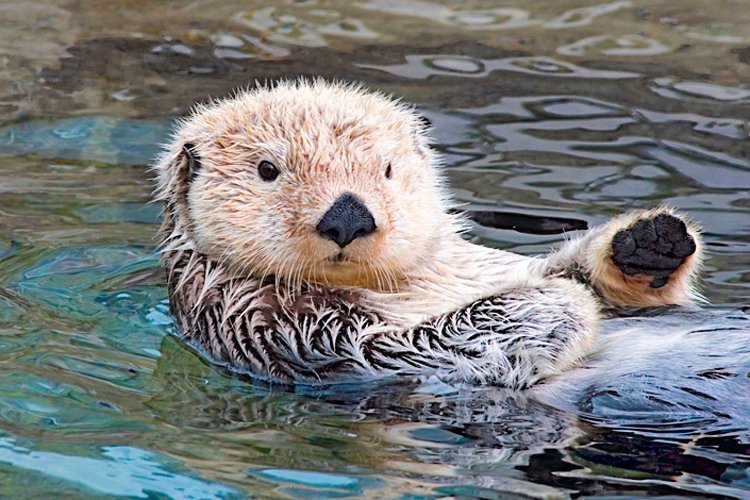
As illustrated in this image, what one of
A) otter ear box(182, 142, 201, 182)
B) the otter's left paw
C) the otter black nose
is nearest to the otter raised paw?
the otter's left paw

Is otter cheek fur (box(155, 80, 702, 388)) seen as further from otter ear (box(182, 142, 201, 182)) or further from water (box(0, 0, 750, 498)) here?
water (box(0, 0, 750, 498))

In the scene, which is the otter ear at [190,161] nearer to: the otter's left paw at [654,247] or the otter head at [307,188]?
the otter head at [307,188]

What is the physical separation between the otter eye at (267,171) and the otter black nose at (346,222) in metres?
0.41

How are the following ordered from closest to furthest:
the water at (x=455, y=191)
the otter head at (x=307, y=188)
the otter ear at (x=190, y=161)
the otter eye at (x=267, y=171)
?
the water at (x=455, y=191)
the otter head at (x=307, y=188)
the otter eye at (x=267, y=171)
the otter ear at (x=190, y=161)

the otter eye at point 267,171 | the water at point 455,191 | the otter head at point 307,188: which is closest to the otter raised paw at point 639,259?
the water at point 455,191

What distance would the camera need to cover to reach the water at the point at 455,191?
3.55 m

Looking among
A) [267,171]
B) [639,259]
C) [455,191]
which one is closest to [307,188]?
[267,171]

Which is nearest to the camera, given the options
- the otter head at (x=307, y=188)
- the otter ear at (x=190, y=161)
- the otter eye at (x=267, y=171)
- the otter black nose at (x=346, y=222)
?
the otter black nose at (x=346, y=222)

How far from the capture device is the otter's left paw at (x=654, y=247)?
4.23 meters

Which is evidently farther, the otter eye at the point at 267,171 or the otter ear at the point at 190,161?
the otter ear at the point at 190,161

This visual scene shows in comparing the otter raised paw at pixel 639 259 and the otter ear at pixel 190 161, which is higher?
the otter ear at pixel 190 161

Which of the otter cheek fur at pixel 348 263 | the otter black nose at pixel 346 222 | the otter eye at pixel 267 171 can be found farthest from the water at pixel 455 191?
the otter eye at pixel 267 171

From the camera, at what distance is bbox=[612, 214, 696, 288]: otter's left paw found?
13.9 feet

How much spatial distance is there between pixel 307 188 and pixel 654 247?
4.11 feet
